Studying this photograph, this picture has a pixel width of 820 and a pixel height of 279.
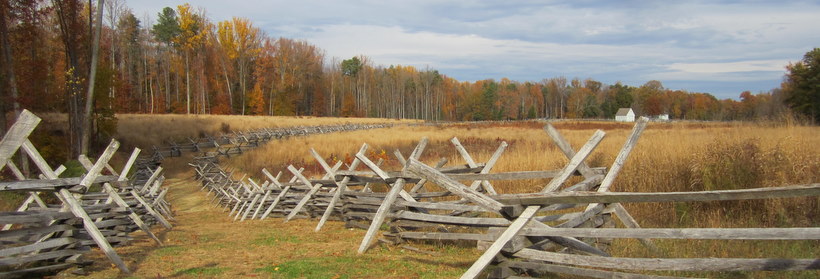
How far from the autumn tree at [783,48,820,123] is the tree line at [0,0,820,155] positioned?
0.18 metres

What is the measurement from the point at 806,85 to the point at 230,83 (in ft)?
187

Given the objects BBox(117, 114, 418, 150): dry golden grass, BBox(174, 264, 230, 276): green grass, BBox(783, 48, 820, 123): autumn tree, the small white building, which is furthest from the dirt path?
the small white building

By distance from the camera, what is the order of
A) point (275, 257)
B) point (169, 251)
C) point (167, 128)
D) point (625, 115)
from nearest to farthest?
point (275, 257)
point (169, 251)
point (167, 128)
point (625, 115)

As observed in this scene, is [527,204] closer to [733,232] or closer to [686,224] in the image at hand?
[733,232]

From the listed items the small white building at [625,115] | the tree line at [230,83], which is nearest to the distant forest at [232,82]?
the tree line at [230,83]

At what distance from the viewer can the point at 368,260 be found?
23.5ft

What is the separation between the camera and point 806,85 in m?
30.3

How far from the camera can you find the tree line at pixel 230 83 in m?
21.0

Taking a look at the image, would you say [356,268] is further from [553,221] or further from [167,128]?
[167,128]

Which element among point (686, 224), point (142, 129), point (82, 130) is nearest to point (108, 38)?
point (142, 129)

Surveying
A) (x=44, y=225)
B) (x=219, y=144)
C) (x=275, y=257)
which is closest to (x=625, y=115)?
(x=219, y=144)

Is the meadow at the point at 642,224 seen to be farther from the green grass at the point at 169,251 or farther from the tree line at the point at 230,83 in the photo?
the tree line at the point at 230,83

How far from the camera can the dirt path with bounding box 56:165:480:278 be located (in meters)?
6.46

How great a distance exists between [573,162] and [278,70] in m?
67.0
